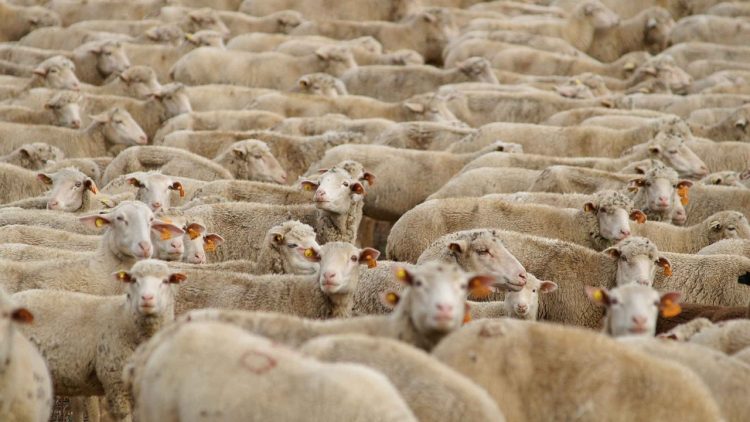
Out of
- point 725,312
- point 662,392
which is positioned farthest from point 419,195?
point 662,392

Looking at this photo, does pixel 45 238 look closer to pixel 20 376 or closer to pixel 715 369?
pixel 20 376

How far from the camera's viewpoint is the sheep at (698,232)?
33.3 feet

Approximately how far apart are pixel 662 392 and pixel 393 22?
17.9m

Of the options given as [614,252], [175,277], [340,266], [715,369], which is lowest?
[614,252]

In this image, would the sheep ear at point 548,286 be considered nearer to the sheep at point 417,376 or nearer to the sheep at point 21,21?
the sheep at point 417,376

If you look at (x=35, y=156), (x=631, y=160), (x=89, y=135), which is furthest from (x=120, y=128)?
(x=631, y=160)

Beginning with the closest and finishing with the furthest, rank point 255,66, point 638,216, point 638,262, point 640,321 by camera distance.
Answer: point 640,321, point 638,262, point 638,216, point 255,66

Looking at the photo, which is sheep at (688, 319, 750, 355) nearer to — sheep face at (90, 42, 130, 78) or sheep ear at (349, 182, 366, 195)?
sheep ear at (349, 182, 366, 195)

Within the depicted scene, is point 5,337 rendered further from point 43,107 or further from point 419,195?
point 43,107

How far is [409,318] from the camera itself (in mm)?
6031

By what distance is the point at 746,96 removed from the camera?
16.3 meters

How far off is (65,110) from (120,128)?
3.17ft

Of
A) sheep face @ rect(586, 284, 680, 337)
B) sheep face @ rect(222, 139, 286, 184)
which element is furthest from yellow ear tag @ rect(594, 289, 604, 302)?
sheep face @ rect(222, 139, 286, 184)

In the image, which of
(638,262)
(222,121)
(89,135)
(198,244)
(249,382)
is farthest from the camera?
(222,121)
